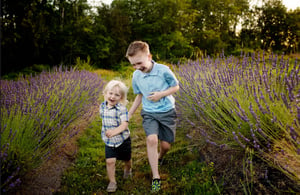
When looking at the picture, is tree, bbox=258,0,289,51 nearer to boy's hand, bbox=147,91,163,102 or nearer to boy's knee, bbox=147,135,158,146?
boy's hand, bbox=147,91,163,102

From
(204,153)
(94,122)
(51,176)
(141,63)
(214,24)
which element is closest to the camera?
(141,63)

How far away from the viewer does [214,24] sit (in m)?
21.8

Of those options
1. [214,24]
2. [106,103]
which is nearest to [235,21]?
[214,24]

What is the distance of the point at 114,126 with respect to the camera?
7.83 feet

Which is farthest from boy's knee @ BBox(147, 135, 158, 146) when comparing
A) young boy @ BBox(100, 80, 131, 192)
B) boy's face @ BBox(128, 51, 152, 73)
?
boy's face @ BBox(128, 51, 152, 73)

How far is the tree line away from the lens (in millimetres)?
11773

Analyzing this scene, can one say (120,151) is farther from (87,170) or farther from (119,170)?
(87,170)

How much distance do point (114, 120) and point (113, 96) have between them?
0.24m

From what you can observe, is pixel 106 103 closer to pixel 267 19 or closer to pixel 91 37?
pixel 91 37

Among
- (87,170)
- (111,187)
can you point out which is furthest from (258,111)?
(87,170)

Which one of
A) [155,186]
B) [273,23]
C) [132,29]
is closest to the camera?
[155,186]

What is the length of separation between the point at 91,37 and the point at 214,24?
37.3ft

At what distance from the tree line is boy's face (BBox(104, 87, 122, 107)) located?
8.20 meters

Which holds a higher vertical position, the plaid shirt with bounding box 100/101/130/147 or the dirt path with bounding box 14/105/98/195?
the plaid shirt with bounding box 100/101/130/147
